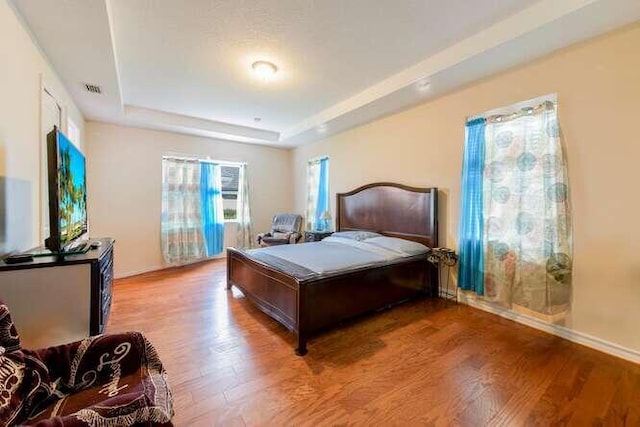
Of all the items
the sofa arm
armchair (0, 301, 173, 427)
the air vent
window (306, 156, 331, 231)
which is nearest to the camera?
armchair (0, 301, 173, 427)

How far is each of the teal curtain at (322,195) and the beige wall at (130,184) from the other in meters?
2.09

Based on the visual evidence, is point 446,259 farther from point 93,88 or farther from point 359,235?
point 93,88

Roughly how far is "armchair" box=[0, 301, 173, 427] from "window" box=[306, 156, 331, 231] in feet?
13.2

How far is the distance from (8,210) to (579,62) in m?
4.41

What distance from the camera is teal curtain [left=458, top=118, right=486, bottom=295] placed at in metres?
2.84

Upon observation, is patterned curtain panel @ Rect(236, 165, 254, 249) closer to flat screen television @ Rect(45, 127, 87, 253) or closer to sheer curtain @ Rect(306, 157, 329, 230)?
sheer curtain @ Rect(306, 157, 329, 230)

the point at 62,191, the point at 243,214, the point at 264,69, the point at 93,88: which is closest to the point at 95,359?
the point at 62,191

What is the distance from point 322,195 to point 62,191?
151 inches

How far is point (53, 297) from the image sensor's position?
5.26 ft

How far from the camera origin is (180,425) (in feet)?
4.74

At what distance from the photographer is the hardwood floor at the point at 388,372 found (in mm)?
1534

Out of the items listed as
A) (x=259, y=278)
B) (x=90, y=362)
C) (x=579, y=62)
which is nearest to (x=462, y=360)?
(x=259, y=278)

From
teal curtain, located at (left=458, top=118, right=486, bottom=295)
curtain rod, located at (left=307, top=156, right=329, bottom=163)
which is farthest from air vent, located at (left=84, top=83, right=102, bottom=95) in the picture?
teal curtain, located at (left=458, top=118, right=486, bottom=295)

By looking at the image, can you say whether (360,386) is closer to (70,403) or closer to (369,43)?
(70,403)
